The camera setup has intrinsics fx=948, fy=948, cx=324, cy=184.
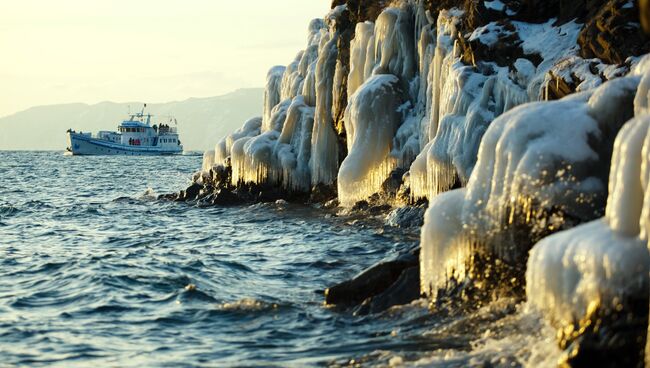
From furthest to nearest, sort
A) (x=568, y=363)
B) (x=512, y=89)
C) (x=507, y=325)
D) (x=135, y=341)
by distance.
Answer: (x=512, y=89) → (x=135, y=341) → (x=507, y=325) → (x=568, y=363)

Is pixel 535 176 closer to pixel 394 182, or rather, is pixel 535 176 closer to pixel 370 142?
pixel 394 182

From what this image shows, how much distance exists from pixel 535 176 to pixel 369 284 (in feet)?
12.0

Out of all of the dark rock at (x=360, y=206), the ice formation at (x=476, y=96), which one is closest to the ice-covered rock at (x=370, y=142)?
the dark rock at (x=360, y=206)

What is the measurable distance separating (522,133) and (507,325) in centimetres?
222

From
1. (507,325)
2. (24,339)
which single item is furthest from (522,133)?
(24,339)

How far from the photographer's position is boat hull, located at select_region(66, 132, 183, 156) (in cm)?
12031

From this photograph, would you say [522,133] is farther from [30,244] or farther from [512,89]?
[30,244]

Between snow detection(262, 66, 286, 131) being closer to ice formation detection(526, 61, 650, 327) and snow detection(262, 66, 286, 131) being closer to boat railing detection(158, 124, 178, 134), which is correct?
ice formation detection(526, 61, 650, 327)

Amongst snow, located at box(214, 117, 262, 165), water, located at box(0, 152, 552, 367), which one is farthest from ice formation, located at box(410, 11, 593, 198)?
snow, located at box(214, 117, 262, 165)

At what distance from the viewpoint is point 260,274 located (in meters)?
17.5

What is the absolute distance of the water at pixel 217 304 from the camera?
35.6 ft

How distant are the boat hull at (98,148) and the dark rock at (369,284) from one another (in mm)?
109607

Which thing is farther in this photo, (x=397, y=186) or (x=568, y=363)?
(x=397, y=186)

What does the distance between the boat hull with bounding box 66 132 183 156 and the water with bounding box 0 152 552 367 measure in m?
94.1
